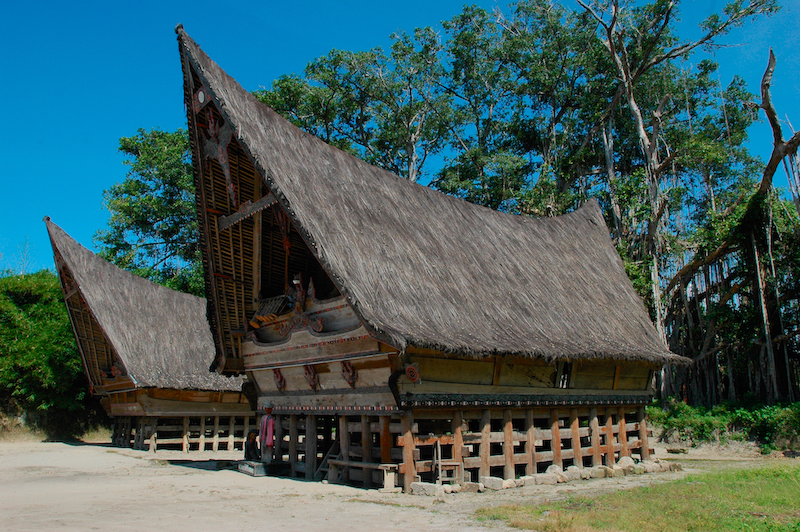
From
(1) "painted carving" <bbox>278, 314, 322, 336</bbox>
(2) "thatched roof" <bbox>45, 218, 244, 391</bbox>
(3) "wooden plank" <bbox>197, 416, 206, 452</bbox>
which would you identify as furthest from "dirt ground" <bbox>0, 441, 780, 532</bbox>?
(3) "wooden plank" <bbox>197, 416, 206, 452</bbox>

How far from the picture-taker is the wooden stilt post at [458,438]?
350 inches

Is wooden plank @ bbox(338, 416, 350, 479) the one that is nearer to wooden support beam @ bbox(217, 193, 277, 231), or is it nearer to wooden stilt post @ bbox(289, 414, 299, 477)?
wooden stilt post @ bbox(289, 414, 299, 477)

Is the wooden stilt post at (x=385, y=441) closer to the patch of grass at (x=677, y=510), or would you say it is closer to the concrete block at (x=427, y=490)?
the concrete block at (x=427, y=490)

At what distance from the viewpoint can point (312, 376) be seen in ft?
33.6

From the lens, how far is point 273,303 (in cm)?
1125

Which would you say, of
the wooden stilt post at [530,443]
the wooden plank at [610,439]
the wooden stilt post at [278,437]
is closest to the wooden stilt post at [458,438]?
the wooden stilt post at [530,443]

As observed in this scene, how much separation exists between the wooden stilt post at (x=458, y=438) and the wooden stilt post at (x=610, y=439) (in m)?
4.18

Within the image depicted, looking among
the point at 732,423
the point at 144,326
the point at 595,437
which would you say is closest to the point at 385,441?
the point at 595,437

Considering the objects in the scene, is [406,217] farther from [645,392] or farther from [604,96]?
[604,96]

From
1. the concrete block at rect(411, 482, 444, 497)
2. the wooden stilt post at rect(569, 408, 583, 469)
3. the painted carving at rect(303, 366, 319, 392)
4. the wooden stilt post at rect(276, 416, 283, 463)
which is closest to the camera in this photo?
the concrete block at rect(411, 482, 444, 497)

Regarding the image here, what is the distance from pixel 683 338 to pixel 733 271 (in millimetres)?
3524

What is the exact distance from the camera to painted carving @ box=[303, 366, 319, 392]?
10.2m

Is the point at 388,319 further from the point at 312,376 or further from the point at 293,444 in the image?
the point at 293,444

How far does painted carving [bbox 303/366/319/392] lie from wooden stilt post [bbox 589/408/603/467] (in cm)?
525
